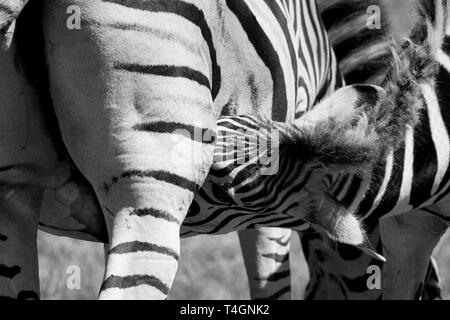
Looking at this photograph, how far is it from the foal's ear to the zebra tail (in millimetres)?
876

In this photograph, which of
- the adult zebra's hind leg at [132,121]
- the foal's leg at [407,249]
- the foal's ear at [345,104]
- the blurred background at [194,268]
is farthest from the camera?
the blurred background at [194,268]

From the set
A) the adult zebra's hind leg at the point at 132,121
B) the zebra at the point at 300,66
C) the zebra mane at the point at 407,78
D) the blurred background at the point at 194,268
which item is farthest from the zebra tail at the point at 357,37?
the adult zebra's hind leg at the point at 132,121

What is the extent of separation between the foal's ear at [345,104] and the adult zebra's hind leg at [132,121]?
1.20 feet

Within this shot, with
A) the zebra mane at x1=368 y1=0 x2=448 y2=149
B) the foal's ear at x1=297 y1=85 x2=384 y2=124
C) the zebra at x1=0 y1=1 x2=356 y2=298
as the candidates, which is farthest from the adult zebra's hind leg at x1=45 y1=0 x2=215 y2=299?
the zebra mane at x1=368 y1=0 x2=448 y2=149

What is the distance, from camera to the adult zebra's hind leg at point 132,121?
2.14m

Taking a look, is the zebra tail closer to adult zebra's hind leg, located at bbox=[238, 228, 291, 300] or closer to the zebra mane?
adult zebra's hind leg, located at bbox=[238, 228, 291, 300]

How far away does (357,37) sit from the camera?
3.57 metres

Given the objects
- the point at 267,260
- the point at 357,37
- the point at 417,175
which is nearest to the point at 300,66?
the point at 417,175

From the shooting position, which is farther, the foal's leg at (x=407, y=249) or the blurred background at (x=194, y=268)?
the blurred background at (x=194, y=268)

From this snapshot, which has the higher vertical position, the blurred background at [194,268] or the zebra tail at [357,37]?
the zebra tail at [357,37]

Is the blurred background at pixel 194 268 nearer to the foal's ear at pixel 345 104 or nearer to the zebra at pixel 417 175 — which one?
the zebra at pixel 417 175

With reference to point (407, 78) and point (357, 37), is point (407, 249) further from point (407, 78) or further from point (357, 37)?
point (407, 78)
